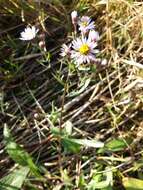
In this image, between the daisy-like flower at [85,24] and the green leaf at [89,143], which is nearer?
the green leaf at [89,143]

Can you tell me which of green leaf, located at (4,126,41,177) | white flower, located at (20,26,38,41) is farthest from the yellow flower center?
green leaf, located at (4,126,41,177)

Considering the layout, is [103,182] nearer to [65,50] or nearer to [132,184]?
[132,184]

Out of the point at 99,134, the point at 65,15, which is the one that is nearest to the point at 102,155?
the point at 99,134

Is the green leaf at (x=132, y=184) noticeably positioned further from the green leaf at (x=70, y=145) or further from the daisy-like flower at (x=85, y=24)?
A: the daisy-like flower at (x=85, y=24)

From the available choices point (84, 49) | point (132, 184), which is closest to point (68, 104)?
point (84, 49)

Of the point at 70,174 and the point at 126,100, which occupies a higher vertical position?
the point at 126,100

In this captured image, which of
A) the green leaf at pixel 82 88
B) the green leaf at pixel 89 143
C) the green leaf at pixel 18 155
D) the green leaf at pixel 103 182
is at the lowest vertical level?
the green leaf at pixel 103 182

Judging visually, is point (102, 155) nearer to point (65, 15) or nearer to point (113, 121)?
point (113, 121)

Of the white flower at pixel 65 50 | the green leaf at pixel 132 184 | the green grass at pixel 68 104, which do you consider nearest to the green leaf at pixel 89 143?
the green grass at pixel 68 104
